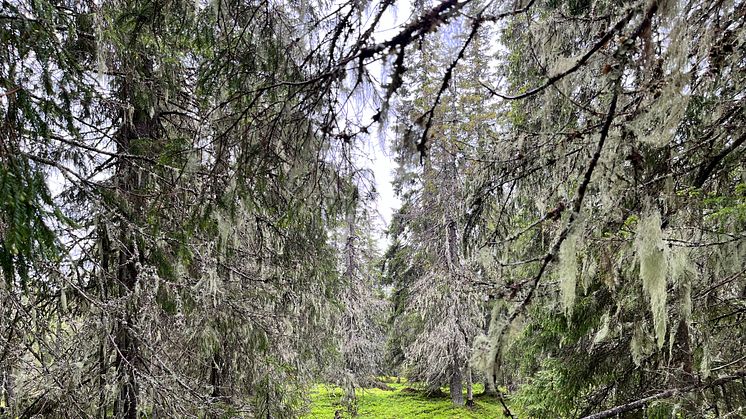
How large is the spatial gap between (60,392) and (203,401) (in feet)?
4.35

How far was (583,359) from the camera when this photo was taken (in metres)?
3.82

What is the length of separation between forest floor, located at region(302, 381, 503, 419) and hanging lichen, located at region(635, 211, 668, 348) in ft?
30.6

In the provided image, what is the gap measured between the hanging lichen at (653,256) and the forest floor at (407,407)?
9.32 metres

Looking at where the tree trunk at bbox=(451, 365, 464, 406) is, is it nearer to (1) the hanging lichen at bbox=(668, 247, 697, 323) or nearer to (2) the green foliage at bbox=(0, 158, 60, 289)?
(1) the hanging lichen at bbox=(668, 247, 697, 323)

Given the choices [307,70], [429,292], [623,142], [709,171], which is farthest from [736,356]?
[429,292]

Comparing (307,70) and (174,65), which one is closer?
(307,70)

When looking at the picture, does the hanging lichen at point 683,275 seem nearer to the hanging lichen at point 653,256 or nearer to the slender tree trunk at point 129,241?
the hanging lichen at point 653,256

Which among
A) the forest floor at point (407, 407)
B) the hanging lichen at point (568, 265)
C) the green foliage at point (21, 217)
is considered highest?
the green foliage at point (21, 217)

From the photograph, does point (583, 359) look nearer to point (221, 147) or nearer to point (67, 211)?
point (221, 147)

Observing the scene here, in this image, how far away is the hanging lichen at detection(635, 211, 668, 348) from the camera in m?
1.63

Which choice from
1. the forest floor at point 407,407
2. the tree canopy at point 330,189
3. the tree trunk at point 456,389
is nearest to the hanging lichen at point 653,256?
the tree canopy at point 330,189

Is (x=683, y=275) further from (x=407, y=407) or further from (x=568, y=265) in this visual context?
(x=407, y=407)

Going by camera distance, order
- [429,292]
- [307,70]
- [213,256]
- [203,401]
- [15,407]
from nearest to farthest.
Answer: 1. [307,70]
2. [15,407]
3. [203,401]
4. [213,256]
5. [429,292]

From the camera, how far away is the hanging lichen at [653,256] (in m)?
1.63
